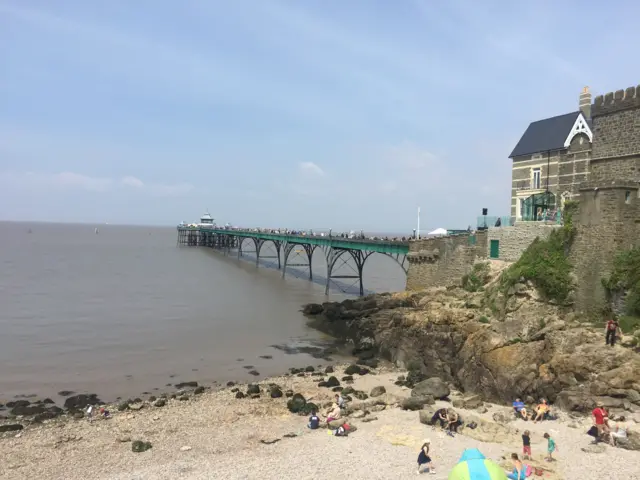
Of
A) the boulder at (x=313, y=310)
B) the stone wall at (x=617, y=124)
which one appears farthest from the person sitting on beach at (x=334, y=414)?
the boulder at (x=313, y=310)

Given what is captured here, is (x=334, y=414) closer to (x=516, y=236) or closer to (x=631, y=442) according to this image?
(x=631, y=442)

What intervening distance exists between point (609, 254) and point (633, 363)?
18.5 feet

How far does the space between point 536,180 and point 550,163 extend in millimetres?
1477

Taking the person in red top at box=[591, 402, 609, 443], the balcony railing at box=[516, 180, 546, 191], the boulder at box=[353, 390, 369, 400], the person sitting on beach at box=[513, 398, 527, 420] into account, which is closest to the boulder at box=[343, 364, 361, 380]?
Answer: the boulder at box=[353, 390, 369, 400]

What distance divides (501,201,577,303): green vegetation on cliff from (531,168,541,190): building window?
8676 millimetres

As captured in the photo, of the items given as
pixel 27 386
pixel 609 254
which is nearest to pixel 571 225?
pixel 609 254

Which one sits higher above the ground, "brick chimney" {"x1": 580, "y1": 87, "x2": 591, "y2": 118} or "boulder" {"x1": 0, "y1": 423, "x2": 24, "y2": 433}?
"brick chimney" {"x1": 580, "y1": 87, "x2": 591, "y2": 118}

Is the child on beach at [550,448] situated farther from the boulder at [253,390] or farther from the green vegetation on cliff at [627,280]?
the boulder at [253,390]

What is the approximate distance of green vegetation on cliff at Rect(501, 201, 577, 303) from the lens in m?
21.9

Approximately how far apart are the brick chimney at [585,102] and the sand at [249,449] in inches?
866

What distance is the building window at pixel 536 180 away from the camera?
31.4 metres

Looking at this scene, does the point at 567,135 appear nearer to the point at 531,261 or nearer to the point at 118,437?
the point at 531,261

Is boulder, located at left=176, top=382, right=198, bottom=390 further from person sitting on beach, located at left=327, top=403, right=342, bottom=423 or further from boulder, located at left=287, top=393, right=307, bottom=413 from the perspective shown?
person sitting on beach, located at left=327, top=403, right=342, bottom=423

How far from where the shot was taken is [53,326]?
31.5m
